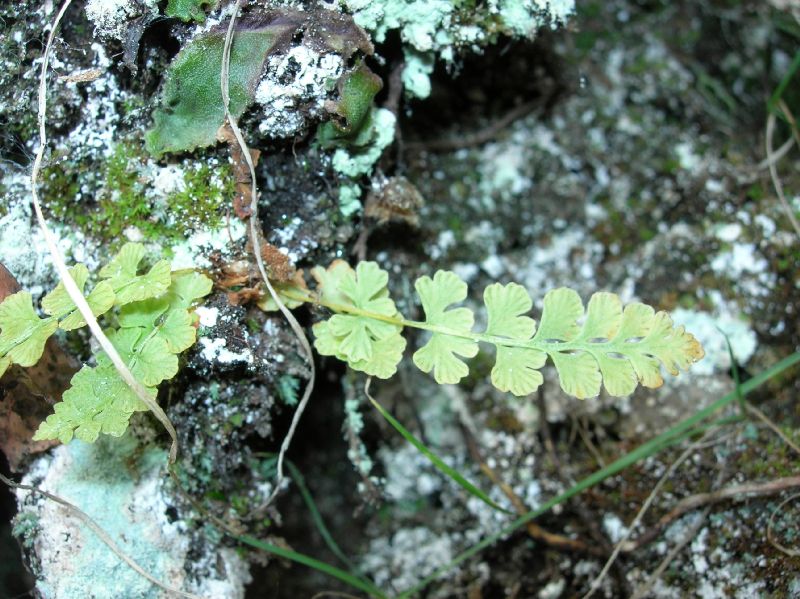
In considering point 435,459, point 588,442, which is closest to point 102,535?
point 435,459

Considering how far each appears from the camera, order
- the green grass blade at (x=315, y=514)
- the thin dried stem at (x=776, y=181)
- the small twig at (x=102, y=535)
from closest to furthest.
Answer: the small twig at (x=102, y=535) < the green grass blade at (x=315, y=514) < the thin dried stem at (x=776, y=181)

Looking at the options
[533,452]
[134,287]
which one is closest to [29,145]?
[134,287]

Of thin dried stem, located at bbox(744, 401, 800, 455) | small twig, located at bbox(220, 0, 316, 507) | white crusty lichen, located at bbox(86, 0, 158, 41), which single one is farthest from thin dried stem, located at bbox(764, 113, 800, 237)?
white crusty lichen, located at bbox(86, 0, 158, 41)

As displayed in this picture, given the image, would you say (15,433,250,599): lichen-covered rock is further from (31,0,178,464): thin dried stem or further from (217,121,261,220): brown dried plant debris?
(217,121,261,220): brown dried plant debris

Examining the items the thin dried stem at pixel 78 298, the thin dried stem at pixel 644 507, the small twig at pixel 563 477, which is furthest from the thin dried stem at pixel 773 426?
the thin dried stem at pixel 78 298

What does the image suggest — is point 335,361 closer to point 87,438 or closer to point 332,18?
point 87,438

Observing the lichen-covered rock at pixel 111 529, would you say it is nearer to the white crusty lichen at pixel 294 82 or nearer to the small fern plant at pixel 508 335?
the small fern plant at pixel 508 335

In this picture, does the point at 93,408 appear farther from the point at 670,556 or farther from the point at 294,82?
the point at 670,556
